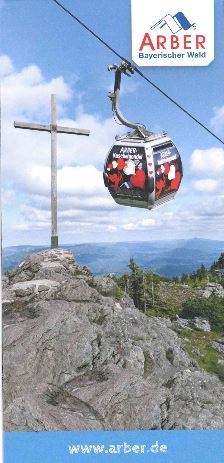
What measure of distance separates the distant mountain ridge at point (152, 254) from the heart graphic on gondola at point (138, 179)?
0.91m

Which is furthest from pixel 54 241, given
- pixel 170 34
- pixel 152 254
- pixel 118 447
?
pixel 170 34

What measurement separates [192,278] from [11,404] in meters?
2.42

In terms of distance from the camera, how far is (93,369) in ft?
19.5

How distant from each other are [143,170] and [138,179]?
98 millimetres

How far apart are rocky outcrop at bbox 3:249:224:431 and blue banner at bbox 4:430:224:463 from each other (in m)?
0.08

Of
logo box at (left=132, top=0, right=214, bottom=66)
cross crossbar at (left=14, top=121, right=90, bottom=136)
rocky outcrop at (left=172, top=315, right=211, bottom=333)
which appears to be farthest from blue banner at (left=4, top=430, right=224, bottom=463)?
logo box at (left=132, top=0, right=214, bottom=66)

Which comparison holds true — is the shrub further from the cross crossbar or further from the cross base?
the cross crossbar

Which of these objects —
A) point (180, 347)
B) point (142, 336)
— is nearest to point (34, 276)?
point (142, 336)

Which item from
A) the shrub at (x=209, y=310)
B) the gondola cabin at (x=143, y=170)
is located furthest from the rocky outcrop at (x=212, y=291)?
the gondola cabin at (x=143, y=170)

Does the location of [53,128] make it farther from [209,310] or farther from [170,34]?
[209,310]

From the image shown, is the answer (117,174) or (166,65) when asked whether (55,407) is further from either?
(166,65)

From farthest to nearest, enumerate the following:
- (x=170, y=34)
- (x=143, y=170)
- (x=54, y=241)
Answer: (x=54, y=241), (x=170, y=34), (x=143, y=170)

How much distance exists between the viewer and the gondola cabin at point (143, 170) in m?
5.41

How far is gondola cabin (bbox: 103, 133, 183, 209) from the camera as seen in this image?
17.7 ft
